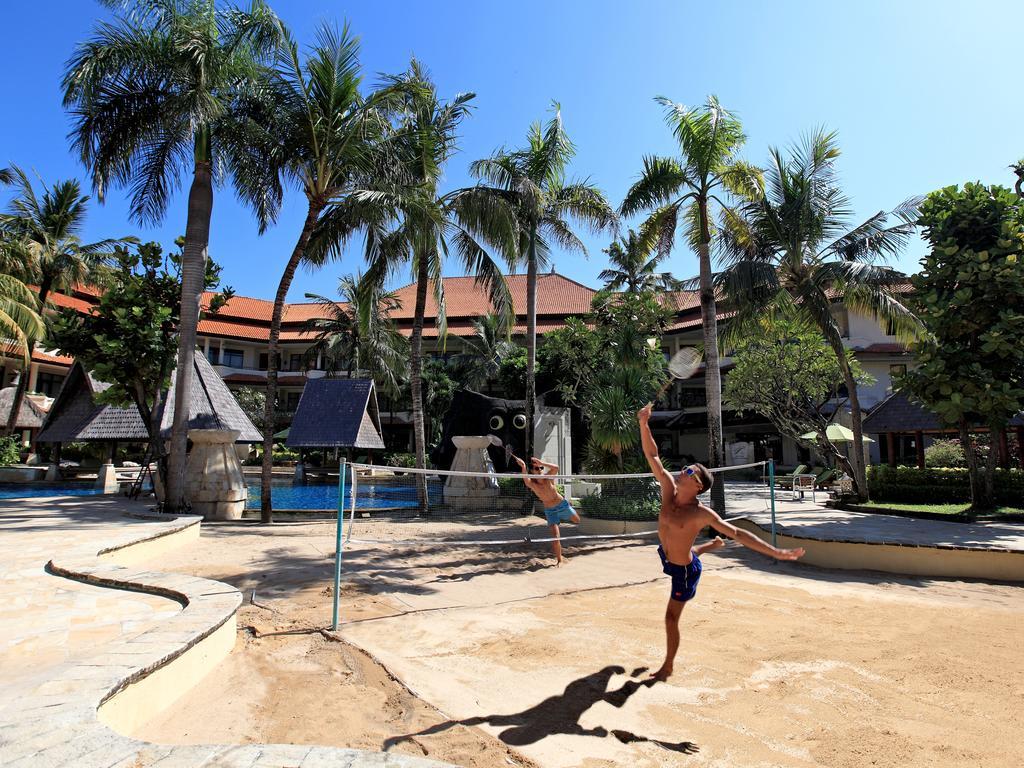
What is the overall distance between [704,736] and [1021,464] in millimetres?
20376

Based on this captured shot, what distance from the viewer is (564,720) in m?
3.86

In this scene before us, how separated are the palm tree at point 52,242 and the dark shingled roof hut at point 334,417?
10543mm

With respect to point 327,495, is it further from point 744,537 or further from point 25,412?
point 744,537

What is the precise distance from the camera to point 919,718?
3.89 meters

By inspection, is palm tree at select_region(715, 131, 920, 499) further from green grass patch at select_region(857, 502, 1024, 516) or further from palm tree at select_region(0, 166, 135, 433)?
palm tree at select_region(0, 166, 135, 433)

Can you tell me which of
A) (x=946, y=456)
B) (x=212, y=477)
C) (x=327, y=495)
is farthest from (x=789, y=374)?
(x=327, y=495)

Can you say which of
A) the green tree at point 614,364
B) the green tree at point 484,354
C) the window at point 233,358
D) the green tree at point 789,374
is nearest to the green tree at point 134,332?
the green tree at point 614,364

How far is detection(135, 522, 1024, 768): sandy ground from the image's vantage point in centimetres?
351

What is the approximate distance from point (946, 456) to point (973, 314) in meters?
11.5

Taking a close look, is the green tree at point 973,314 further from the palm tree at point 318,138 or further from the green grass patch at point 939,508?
the palm tree at point 318,138

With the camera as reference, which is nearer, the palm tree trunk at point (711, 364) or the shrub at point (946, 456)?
the palm tree trunk at point (711, 364)

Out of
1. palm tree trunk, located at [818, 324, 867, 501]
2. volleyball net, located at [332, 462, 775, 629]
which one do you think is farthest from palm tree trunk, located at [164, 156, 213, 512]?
palm tree trunk, located at [818, 324, 867, 501]

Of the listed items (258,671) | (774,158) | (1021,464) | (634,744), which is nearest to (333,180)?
(774,158)

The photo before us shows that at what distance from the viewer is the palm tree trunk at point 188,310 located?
43.8 feet
